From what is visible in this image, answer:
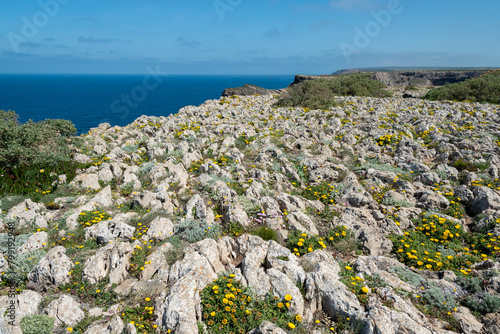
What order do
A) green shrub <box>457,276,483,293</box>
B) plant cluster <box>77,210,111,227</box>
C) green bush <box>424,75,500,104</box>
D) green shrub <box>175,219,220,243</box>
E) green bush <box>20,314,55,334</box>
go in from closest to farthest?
green bush <box>20,314,55,334</box> → green shrub <box>457,276,483,293</box> → green shrub <box>175,219,220,243</box> → plant cluster <box>77,210,111,227</box> → green bush <box>424,75,500,104</box>

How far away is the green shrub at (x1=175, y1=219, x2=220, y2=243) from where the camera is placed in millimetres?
7280

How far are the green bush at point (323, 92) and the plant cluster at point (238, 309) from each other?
2270 centimetres

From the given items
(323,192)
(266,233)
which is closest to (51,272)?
(266,233)

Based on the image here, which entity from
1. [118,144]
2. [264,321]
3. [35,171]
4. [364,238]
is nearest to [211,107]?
[118,144]

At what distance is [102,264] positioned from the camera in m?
6.13

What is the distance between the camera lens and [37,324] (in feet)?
15.3

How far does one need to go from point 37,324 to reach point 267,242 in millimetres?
4738

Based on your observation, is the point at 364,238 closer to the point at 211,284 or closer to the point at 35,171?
the point at 211,284

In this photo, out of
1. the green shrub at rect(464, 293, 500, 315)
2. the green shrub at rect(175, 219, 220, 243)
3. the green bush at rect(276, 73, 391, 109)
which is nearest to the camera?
the green shrub at rect(464, 293, 500, 315)

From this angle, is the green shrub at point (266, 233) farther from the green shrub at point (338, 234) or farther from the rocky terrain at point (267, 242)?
the green shrub at point (338, 234)

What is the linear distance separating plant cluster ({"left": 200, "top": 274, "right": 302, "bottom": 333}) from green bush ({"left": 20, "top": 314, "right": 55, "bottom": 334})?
261cm

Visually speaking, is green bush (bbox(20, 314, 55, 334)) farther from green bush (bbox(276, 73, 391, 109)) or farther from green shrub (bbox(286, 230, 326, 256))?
green bush (bbox(276, 73, 391, 109))

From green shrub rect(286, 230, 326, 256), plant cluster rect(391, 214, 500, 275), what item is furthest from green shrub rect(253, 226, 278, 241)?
plant cluster rect(391, 214, 500, 275)

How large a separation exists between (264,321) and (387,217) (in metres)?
5.95
